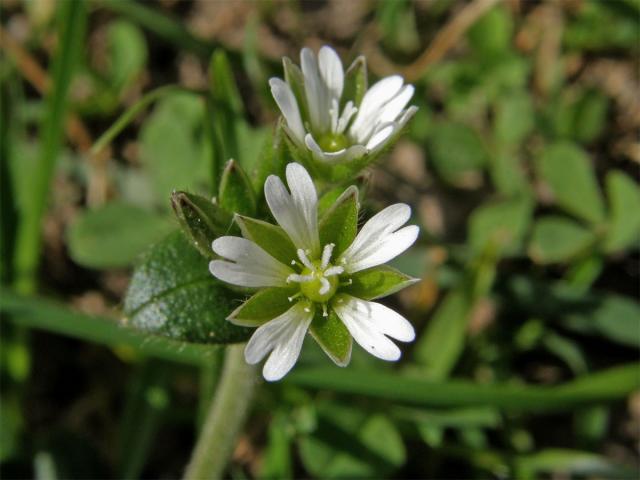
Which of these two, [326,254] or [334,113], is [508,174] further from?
[326,254]

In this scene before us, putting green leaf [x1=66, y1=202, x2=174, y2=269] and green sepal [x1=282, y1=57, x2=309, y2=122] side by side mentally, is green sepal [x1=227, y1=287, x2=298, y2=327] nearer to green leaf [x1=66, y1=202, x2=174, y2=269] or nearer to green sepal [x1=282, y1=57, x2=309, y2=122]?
green sepal [x1=282, y1=57, x2=309, y2=122]

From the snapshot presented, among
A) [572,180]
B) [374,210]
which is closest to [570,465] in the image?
[572,180]

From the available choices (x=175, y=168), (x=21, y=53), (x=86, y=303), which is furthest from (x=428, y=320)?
(x=21, y=53)

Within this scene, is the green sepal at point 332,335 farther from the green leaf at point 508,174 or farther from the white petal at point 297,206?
the green leaf at point 508,174

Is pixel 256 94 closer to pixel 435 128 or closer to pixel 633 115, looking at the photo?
pixel 435 128

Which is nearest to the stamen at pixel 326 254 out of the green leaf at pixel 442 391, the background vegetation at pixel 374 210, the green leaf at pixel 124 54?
the background vegetation at pixel 374 210
